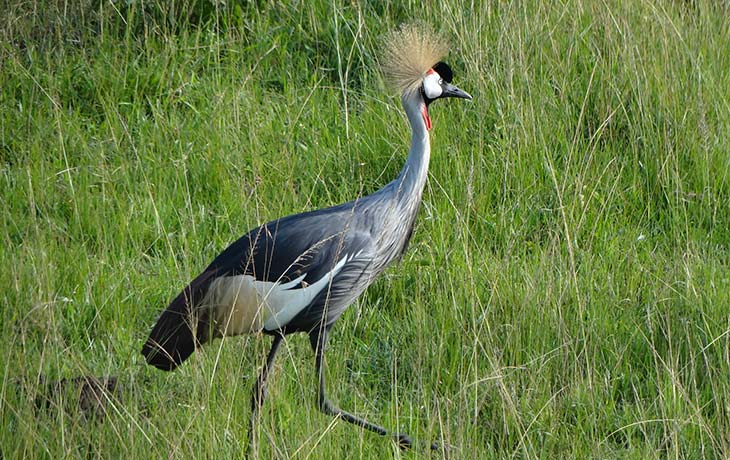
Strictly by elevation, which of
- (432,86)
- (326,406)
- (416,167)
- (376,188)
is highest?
(432,86)

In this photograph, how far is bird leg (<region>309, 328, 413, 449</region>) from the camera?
3.02 m

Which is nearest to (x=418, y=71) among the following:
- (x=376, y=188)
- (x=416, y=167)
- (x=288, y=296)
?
(x=416, y=167)

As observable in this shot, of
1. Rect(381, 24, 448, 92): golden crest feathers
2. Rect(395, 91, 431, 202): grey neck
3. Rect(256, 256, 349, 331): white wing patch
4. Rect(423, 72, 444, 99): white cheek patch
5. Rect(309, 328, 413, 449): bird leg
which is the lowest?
Rect(309, 328, 413, 449): bird leg

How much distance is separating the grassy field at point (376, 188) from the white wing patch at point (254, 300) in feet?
0.35

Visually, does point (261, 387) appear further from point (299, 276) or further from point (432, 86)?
point (432, 86)

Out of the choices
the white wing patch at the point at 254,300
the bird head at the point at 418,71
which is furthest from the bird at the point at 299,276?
the bird head at the point at 418,71

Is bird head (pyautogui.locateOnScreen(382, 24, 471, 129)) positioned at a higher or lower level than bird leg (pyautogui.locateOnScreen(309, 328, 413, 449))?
higher

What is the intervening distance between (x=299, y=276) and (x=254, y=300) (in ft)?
0.48

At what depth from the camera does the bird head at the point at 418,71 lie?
142 inches

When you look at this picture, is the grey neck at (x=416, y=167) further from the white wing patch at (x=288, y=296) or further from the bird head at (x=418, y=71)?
the white wing patch at (x=288, y=296)

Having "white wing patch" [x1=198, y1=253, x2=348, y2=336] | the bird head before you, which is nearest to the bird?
"white wing patch" [x1=198, y1=253, x2=348, y2=336]

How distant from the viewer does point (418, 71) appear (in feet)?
11.9

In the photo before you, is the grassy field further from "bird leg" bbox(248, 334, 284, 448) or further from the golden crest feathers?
the golden crest feathers

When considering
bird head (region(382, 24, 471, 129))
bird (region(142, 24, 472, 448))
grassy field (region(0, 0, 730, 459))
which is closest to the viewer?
grassy field (region(0, 0, 730, 459))
